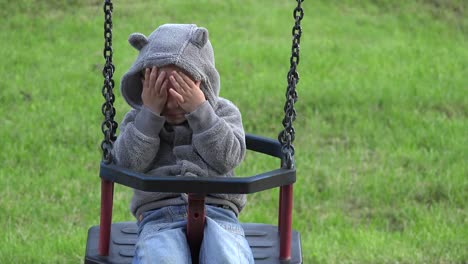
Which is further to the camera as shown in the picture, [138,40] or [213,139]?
[138,40]

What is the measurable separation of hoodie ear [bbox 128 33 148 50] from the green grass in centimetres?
179

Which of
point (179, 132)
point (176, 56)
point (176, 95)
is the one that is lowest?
point (179, 132)

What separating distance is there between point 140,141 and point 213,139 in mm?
254

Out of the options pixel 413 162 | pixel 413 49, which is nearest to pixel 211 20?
pixel 413 49

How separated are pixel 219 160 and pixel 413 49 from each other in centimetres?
613

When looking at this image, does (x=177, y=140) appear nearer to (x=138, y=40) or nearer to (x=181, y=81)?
(x=181, y=81)

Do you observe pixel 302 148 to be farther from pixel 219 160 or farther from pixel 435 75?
pixel 219 160

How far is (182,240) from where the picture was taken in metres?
3.40

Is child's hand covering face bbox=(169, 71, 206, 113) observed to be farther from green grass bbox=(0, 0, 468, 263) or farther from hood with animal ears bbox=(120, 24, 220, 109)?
green grass bbox=(0, 0, 468, 263)

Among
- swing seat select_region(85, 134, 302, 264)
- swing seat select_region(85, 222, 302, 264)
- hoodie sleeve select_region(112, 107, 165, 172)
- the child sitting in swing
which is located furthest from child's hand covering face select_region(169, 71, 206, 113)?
swing seat select_region(85, 222, 302, 264)

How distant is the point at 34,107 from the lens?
7.47 m

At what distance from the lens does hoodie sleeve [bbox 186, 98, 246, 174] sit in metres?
3.44

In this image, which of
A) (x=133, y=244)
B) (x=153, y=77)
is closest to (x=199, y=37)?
(x=153, y=77)

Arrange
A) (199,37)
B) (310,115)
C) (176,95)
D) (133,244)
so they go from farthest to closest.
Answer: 1. (310,115)
2. (133,244)
3. (199,37)
4. (176,95)
